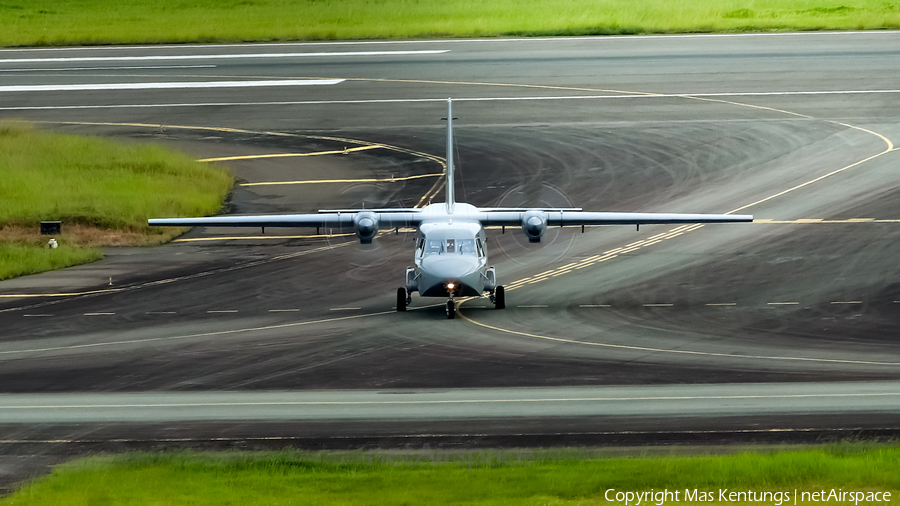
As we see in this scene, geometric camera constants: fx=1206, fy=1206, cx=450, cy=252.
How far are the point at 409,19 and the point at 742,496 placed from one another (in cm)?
7563

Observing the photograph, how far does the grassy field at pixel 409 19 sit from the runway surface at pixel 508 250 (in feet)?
14.0

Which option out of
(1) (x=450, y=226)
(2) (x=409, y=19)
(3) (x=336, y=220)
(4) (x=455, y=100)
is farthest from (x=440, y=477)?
(2) (x=409, y=19)

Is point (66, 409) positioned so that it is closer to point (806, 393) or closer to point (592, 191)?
point (806, 393)

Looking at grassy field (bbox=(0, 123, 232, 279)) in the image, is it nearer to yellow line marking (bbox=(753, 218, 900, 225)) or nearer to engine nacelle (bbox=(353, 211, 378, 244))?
engine nacelle (bbox=(353, 211, 378, 244))

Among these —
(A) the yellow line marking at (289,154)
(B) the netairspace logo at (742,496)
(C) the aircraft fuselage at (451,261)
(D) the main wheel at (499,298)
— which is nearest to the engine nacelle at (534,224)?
(C) the aircraft fuselage at (451,261)

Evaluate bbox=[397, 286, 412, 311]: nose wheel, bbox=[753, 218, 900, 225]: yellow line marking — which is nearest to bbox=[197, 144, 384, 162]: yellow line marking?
bbox=[753, 218, 900, 225]: yellow line marking

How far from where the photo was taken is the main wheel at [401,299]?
123ft

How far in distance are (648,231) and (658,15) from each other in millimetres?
43956

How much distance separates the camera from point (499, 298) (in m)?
37.6

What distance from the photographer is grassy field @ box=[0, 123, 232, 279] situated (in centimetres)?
4847

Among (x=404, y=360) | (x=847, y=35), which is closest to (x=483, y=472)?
(x=404, y=360)

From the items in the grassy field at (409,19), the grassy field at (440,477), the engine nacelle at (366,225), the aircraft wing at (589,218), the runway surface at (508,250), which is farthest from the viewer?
the grassy field at (409,19)

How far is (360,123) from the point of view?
6550 centimetres

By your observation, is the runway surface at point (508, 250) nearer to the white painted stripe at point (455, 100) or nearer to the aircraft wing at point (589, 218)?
the white painted stripe at point (455, 100)
